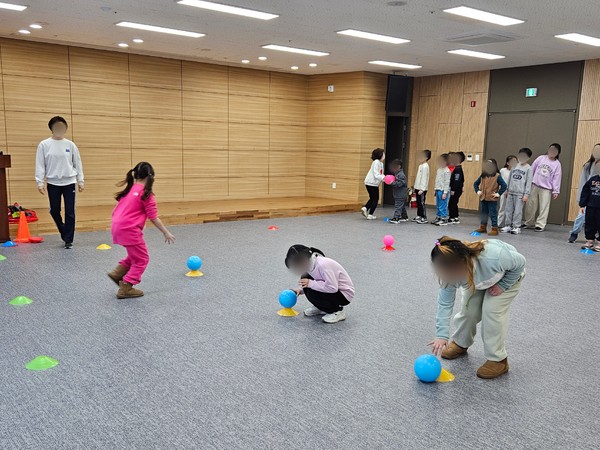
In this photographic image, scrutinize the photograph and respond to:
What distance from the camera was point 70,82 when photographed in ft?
32.6

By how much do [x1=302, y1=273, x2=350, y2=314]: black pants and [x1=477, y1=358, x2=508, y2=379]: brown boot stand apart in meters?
1.33

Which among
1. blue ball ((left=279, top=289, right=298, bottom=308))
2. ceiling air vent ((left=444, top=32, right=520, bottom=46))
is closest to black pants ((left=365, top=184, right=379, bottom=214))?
ceiling air vent ((left=444, top=32, right=520, bottom=46))

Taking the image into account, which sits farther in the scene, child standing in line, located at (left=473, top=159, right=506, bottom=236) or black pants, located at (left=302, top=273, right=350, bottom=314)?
child standing in line, located at (left=473, top=159, right=506, bottom=236)

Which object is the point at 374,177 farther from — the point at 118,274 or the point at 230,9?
the point at 118,274

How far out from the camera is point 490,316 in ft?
11.1

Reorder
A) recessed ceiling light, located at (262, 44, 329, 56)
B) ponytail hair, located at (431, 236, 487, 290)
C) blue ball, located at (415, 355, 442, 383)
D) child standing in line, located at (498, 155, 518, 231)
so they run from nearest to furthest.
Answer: ponytail hair, located at (431, 236, 487, 290) → blue ball, located at (415, 355, 442, 383) → recessed ceiling light, located at (262, 44, 329, 56) → child standing in line, located at (498, 155, 518, 231)

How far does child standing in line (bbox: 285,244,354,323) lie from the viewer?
4.17 m

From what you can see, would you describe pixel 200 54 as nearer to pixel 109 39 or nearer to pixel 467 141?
pixel 109 39

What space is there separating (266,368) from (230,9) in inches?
198

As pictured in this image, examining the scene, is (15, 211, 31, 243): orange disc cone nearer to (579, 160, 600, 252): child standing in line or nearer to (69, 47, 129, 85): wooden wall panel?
(69, 47, 129, 85): wooden wall panel

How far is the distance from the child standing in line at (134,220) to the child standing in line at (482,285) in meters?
2.76

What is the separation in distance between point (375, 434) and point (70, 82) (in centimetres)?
941

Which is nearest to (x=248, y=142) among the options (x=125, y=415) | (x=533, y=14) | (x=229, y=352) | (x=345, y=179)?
(x=345, y=179)

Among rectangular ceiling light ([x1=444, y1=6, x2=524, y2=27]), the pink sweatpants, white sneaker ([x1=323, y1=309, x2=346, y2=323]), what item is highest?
rectangular ceiling light ([x1=444, y1=6, x2=524, y2=27])
